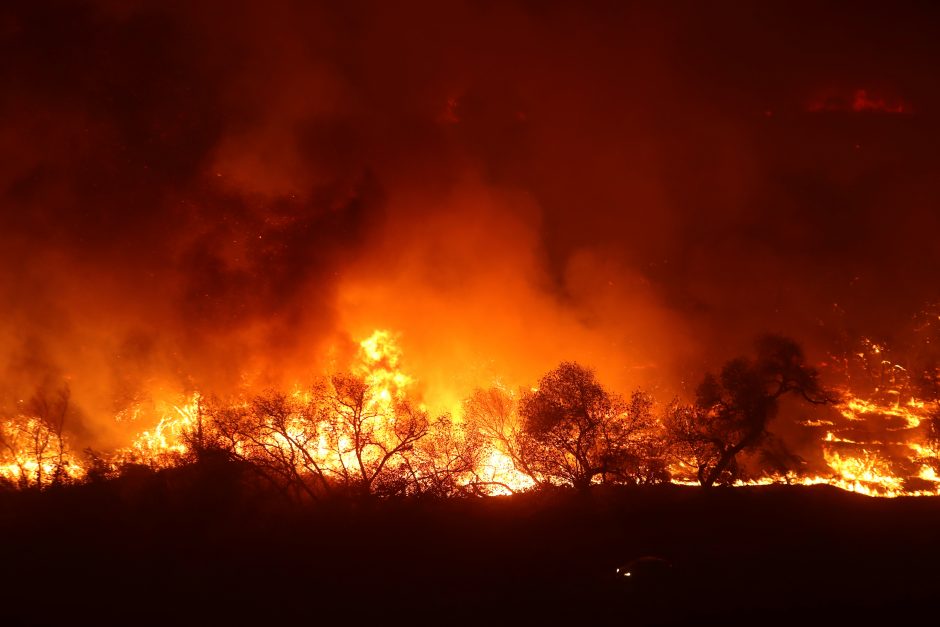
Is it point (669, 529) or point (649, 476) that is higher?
point (649, 476)

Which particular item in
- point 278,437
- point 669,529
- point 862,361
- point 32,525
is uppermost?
point 862,361

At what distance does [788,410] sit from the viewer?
7275cm

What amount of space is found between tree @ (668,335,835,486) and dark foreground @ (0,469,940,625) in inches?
104

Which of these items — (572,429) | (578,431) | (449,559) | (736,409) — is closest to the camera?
(449,559)

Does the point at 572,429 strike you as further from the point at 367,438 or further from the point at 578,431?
the point at 367,438

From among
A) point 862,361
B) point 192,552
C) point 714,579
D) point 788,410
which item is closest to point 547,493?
point 714,579

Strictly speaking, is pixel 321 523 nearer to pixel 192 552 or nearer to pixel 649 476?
pixel 192 552

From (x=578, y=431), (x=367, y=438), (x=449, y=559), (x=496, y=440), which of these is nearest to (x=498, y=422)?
(x=496, y=440)

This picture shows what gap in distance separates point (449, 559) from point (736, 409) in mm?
22768

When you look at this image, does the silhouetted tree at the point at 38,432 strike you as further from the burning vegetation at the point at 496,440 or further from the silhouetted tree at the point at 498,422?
the silhouetted tree at the point at 498,422

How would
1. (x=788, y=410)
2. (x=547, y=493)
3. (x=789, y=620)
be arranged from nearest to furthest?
(x=789, y=620) < (x=547, y=493) < (x=788, y=410)

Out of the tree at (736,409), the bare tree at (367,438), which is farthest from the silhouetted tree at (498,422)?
the tree at (736,409)

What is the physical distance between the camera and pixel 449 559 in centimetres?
3472

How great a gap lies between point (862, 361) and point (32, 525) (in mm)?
79482
